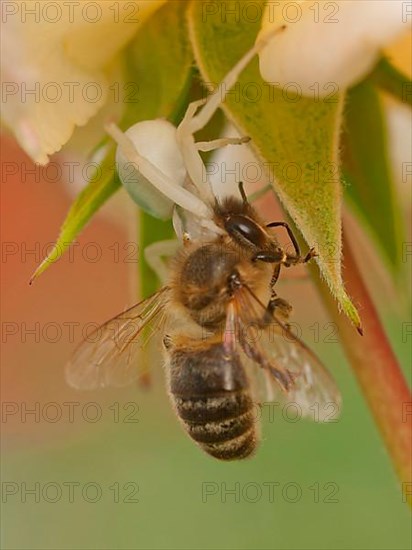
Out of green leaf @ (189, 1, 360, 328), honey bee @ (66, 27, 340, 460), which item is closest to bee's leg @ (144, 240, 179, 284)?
honey bee @ (66, 27, 340, 460)

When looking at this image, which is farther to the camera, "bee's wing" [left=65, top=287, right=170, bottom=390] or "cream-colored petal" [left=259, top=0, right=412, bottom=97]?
"bee's wing" [left=65, top=287, right=170, bottom=390]

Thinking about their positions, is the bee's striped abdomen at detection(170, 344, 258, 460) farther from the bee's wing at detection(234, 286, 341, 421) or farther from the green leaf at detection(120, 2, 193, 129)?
the green leaf at detection(120, 2, 193, 129)

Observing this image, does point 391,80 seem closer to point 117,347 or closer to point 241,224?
point 241,224

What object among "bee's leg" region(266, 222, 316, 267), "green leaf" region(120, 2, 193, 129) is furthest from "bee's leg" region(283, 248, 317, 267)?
"green leaf" region(120, 2, 193, 129)

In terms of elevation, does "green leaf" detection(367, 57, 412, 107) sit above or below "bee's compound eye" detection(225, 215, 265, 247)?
above

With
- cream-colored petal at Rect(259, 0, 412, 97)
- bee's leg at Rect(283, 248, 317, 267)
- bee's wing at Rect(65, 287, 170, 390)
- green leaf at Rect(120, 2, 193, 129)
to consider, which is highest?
green leaf at Rect(120, 2, 193, 129)

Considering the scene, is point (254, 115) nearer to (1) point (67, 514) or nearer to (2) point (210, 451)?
(2) point (210, 451)

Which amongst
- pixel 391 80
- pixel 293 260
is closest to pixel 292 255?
pixel 293 260
